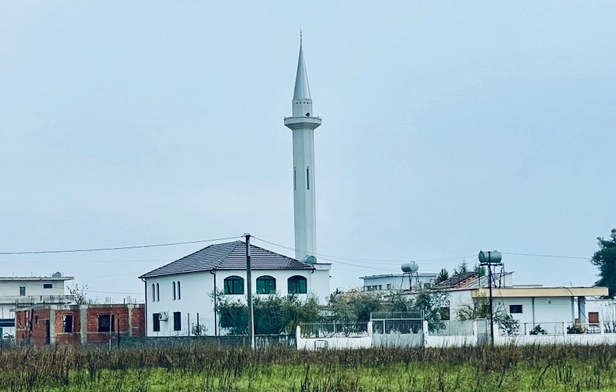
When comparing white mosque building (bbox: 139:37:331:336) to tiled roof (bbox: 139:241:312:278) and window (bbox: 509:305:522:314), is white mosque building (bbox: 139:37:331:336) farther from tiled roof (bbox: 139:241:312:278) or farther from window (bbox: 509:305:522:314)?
window (bbox: 509:305:522:314)

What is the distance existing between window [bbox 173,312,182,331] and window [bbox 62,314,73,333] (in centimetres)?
727

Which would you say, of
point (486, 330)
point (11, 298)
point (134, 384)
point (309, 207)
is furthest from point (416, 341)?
point (11, 298)

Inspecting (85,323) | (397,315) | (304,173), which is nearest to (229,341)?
(397,315)

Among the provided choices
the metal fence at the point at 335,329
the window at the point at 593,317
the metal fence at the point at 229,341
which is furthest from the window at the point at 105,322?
the window at the point at 593,317

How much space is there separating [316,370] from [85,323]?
113ft

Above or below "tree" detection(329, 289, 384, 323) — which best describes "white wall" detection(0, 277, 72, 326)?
above

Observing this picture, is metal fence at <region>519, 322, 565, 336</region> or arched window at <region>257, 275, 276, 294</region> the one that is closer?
metal fence at <region>519, 322, 565, 336</region>

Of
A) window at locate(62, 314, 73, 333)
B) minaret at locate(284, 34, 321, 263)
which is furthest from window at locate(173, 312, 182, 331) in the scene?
minaret at locate(284, 34, 321, 263)

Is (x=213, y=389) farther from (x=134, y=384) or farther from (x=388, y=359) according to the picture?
(x=388, y=359)

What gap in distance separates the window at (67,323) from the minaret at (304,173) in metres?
16.7

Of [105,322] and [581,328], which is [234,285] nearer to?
[105,322]

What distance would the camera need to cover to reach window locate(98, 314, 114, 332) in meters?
58.2

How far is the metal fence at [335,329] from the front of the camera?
42906 mm

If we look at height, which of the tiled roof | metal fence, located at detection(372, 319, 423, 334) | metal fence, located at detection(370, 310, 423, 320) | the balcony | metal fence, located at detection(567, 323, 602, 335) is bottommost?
metal fence, located at detection(567, 323, 602, 335)
